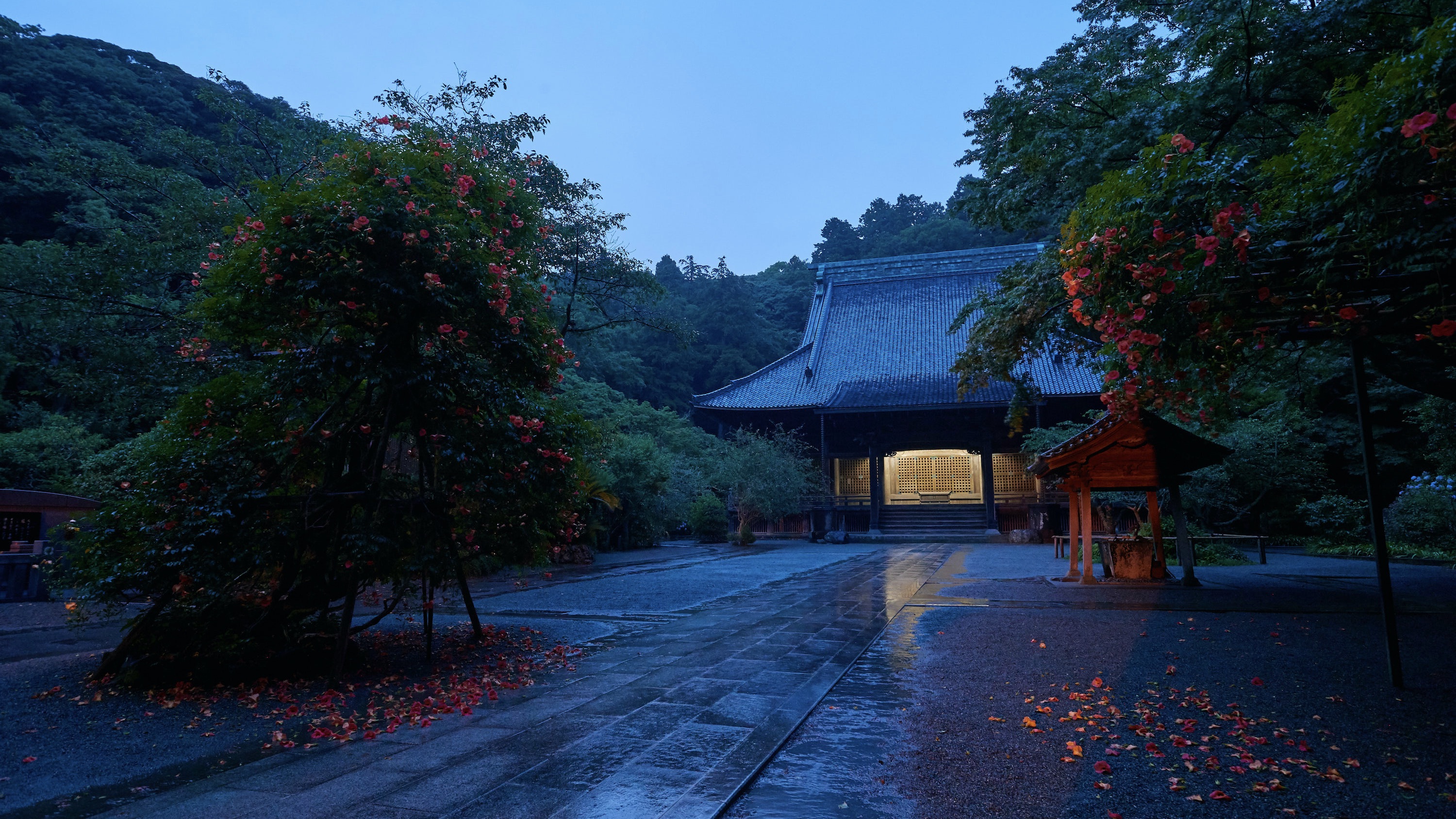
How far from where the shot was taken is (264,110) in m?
23.6

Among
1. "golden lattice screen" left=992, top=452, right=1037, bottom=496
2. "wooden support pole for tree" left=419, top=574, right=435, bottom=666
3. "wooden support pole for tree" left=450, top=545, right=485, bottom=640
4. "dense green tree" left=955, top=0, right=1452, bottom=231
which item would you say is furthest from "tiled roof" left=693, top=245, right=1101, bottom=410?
"wooden support pole for tree" left=419, top=574, right=435, bottom=666

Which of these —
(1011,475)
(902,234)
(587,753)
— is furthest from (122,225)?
(902,234)

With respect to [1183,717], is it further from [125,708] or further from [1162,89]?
[1162,89]

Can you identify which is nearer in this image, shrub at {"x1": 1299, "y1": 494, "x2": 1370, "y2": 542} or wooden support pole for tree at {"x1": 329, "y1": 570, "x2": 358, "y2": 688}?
wooden support pole for tree at {"x1": 329, "y1": 570, "x2": 358, "y2": 688}

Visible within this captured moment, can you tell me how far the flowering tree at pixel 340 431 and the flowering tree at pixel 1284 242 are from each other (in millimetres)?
4052

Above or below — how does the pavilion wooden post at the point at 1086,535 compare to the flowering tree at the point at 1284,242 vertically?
below

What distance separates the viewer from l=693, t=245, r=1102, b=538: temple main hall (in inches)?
950

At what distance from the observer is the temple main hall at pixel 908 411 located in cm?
2412

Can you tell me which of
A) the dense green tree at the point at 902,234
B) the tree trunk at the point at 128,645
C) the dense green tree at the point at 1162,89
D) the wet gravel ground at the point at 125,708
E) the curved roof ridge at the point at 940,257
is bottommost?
the wet gravel ground at the point at 125,708

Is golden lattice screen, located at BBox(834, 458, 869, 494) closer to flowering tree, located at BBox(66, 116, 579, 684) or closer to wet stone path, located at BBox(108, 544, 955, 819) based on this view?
wet stone path, located at BBox(108, 544, 955, 819)

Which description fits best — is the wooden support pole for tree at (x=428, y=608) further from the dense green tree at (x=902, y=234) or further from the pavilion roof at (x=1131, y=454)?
the dense green tree at (x=902, y=234)

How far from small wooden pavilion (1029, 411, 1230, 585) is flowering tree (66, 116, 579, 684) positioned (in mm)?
6824

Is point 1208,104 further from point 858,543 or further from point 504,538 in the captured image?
point 858,543

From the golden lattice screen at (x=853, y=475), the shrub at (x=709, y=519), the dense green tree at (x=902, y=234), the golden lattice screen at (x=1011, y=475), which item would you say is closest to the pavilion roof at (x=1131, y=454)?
the shrub at (x=709, y=519)
